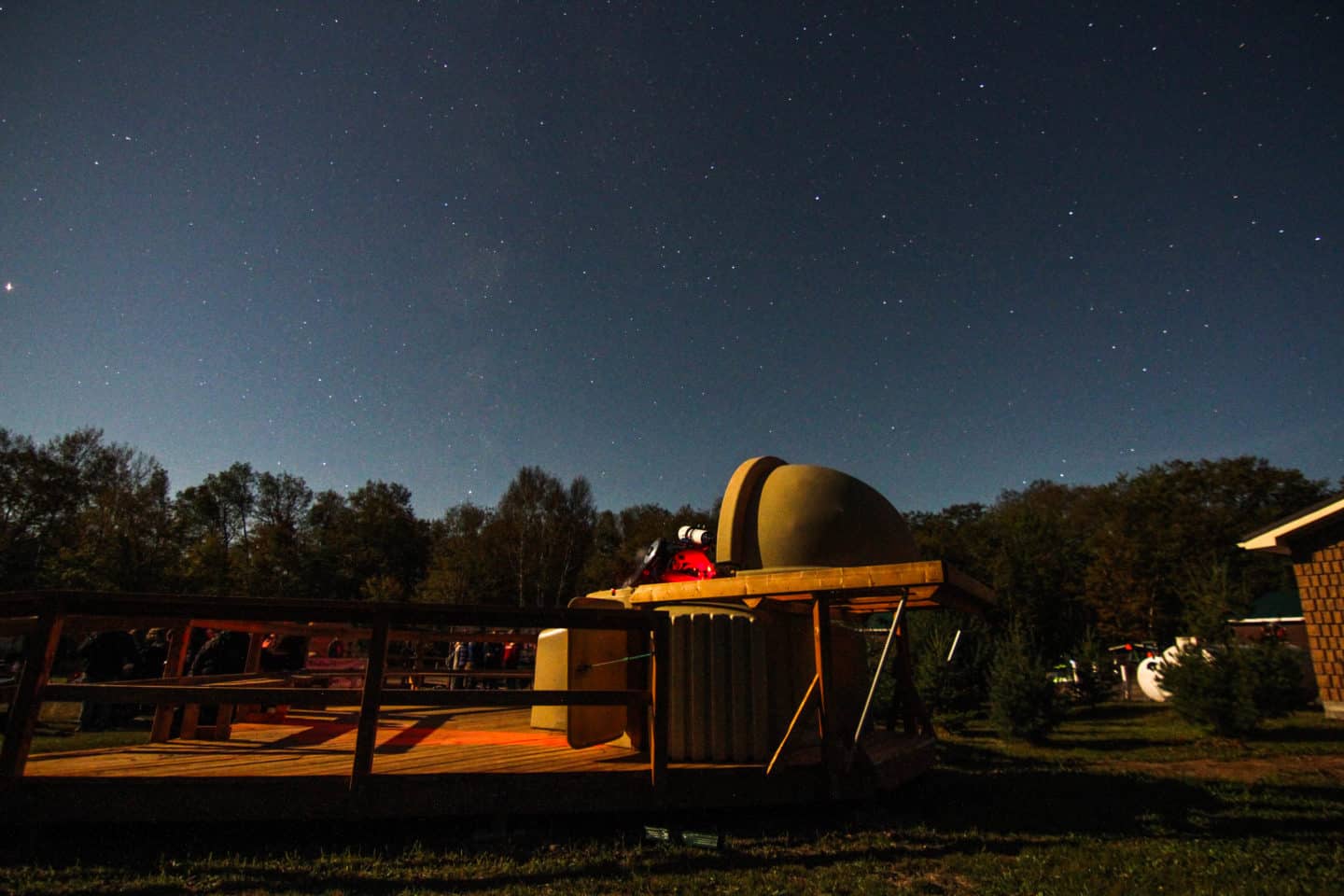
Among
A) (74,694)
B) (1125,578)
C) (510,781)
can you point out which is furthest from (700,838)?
(1125,578)

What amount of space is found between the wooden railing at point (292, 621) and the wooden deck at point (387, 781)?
0.77 feet

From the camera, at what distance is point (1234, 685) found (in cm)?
1255

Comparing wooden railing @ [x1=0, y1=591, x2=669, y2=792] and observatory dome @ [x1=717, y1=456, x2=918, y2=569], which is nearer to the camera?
wooden railing @ [x1=0, y1=591, x2=669, y2=792]

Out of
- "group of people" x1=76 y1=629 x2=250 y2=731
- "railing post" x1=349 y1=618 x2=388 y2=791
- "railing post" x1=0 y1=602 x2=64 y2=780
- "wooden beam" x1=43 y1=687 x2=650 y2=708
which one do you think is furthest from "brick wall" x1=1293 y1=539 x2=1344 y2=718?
"railing post" x1=0 y1=602 x2=64 y2=780

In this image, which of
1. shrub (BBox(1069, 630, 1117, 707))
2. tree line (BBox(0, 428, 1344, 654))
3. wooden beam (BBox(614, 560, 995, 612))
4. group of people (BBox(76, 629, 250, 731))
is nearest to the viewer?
wooden beam (BBox(614, 560, 995, 612))

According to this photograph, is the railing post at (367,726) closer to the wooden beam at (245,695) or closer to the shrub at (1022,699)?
the wooden beam at (245,695)

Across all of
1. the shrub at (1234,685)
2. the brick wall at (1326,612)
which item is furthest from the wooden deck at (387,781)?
the brick wall at (1326,612)

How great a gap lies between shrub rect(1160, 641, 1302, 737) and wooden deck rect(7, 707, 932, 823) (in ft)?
31.3

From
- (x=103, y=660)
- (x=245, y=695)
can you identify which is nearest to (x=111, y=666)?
(x=103, y=660)

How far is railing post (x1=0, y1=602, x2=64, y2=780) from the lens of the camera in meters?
4.84

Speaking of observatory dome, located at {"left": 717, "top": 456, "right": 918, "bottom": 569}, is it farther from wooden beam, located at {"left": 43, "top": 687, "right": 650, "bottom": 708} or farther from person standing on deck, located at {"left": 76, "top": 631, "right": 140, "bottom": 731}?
person standing on deck, located at {"left": 76, "top": 631, "right": 140, "bottom": 731}

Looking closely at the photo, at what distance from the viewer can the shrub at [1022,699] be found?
1339 centimetres

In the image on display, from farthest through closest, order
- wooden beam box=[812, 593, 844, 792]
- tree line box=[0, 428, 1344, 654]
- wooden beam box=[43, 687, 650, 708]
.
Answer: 1. tree line box=[0, 428, 1344, 654]
2. wooden beam box=[812, 593, 844, 792]
3. wooden beam box=[43, 687, 650, 708]

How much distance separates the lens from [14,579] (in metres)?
42.3
